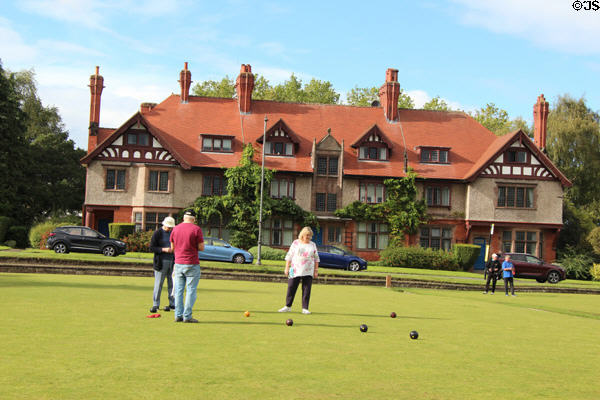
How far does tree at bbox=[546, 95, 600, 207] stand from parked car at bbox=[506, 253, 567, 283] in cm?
2164

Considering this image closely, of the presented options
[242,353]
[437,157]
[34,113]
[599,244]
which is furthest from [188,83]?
[242,353]

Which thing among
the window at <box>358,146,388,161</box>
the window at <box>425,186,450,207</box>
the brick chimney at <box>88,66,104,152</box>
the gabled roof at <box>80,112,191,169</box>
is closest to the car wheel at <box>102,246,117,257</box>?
the gabled roof at <box>80,112,191,169</box>

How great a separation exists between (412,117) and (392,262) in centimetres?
1363

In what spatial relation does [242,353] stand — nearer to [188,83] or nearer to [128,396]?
[128,396]

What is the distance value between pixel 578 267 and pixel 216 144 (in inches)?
1002

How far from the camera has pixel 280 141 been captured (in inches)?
1788

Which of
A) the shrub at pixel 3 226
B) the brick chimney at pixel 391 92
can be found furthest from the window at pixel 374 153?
the shrub at pixel 3 226

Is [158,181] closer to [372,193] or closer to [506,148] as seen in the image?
[372,193]

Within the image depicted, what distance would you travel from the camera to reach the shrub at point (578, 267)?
43656mm

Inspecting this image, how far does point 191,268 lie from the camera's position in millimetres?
11484

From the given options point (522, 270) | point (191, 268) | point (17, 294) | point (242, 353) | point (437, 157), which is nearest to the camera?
point (242, 353)

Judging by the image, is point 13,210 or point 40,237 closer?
point 40,237

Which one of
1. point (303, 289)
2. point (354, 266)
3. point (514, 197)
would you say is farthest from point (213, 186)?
point (303, 289)

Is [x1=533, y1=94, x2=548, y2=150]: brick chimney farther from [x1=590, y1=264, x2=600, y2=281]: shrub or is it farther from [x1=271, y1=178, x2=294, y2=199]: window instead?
[x1=271, y1=178, x2=294, y2=199]: window
